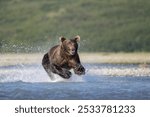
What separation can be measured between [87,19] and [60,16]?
413 centimetres

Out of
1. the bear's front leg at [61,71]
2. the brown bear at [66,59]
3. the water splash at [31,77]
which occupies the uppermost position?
the brown bear at [66,59]

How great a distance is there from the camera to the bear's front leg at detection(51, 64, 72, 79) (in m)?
28.1

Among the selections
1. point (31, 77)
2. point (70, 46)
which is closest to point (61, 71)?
point (70, 46)

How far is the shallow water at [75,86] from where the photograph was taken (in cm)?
2691

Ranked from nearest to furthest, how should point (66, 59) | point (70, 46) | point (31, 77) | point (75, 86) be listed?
1. point (70, 46)
2. point (66, 59)
3. point (75, 86)
4. point (31, 77)

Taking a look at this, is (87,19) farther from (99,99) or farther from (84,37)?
(99,99)

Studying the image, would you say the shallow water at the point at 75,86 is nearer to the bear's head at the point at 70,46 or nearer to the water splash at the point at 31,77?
the water splash at the point at 31,77

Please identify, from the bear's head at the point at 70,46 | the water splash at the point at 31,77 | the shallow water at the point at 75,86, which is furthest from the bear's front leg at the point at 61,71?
the water splash at the point at 31,77

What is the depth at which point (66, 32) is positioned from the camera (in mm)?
98750

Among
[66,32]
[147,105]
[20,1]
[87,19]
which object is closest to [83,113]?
[147,105]

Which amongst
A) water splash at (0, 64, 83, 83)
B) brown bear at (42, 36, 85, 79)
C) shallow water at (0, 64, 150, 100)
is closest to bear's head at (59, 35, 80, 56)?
brown bear at (42, 36, 85, 79)

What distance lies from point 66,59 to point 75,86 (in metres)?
1.08

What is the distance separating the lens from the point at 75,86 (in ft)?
93.2

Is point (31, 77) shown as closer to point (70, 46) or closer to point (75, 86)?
point (75, 86)
